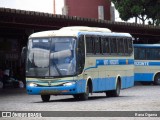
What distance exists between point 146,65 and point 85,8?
19304mm

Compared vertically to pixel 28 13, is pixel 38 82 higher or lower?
lower

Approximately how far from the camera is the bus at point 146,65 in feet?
159

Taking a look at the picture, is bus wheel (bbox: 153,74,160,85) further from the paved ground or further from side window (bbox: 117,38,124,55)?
the paved ground

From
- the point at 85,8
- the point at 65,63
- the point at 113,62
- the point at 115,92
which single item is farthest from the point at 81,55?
the point at 85,8

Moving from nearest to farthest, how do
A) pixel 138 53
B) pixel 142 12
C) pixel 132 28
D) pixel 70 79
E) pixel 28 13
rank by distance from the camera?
pixel 70 79, pixel 28 13, pixel 138 53, pixel 132 28, pixel 142 12

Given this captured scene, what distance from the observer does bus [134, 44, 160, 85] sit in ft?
159

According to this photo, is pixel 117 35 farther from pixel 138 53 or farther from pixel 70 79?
pixel 138 53

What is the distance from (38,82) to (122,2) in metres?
43.7

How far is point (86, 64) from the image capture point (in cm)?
2723

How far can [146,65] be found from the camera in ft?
159

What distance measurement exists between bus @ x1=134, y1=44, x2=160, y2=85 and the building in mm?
15147

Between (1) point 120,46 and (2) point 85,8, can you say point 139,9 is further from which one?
(1) point 120,46

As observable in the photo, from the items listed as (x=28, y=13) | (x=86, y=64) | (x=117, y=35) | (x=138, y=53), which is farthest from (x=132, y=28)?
(x=86, y=64)

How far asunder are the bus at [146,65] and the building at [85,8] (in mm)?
15147
